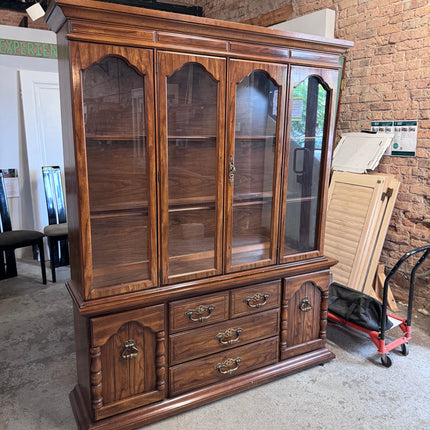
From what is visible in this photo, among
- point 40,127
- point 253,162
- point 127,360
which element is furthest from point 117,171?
point 40,127

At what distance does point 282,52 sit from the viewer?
2076 mm

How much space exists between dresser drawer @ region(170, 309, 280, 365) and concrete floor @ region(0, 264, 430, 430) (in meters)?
0.30

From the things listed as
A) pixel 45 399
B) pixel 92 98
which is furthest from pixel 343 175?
pixel 45 399

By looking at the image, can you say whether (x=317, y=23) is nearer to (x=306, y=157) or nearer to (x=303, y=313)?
(x=306, y=157)

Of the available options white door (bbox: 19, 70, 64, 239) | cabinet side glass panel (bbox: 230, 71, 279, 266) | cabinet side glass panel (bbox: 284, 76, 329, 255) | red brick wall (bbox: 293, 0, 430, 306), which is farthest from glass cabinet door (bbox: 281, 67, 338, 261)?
white door (bbox: 19, 70, 64, 239)

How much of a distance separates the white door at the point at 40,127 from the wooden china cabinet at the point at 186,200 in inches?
108

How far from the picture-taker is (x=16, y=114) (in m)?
4.36

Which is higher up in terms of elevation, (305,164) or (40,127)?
(40,127)

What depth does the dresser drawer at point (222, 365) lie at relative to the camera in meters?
2.13

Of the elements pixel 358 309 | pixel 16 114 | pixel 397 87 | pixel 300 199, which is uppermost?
pixel 397 87

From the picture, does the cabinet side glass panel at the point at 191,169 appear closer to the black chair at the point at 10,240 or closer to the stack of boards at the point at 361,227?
the stack of boards at the point at 361,227

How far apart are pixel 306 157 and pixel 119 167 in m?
1.15

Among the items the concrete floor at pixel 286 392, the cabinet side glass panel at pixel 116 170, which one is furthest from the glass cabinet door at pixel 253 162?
the concrete floor at pixel 286 392

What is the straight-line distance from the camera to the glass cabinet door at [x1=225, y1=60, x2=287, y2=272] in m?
2.06
